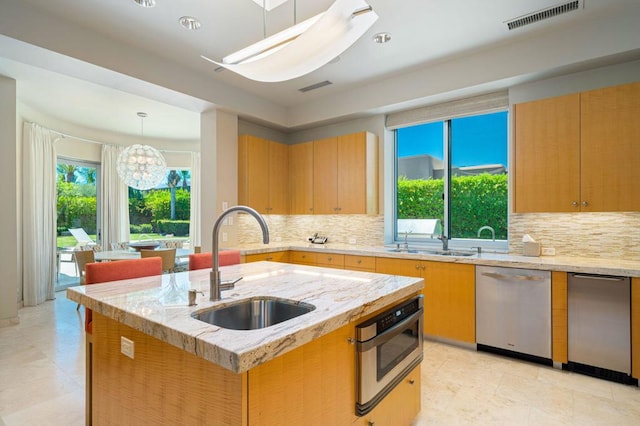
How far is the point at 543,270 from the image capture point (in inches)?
115

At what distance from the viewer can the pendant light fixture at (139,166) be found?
5.39 meters

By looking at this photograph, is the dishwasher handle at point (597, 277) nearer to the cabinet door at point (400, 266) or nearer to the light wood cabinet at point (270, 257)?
the cabinet door at point (400, 266)

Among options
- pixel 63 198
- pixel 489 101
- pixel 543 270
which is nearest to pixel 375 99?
pixel 489 101

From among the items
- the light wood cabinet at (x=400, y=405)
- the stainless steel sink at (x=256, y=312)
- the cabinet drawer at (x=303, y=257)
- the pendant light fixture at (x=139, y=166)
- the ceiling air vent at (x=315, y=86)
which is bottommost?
the light wood cabinet at (x=400, y=405)

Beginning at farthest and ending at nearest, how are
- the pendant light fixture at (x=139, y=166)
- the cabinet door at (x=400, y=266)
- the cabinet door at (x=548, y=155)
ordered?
1. the pendant light fixture at (x=139, y=166)
2. the cabinet door at (x=400, y=266)
3. the cabinet door at (x=548, y=155)


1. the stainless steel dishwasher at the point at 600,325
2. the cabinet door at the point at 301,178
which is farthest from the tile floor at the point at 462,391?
the cabinet door at the point at 301,178

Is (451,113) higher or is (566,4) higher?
(566,4)

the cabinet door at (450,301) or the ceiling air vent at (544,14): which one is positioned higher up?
the ceiling air vent at (544,14)

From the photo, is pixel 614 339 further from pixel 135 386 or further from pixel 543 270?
pixel 135 386

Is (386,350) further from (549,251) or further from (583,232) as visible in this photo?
(583,232)

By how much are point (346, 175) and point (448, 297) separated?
208cm

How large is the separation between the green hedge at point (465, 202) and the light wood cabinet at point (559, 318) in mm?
1067

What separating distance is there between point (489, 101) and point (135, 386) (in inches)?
163

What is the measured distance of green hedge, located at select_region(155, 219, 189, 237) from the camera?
7746 millimetres
